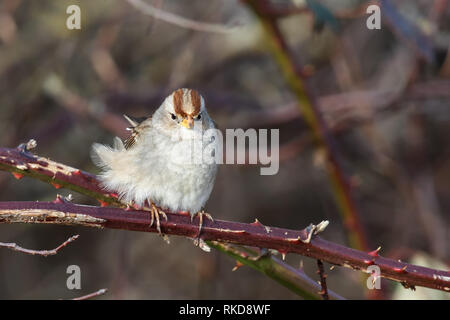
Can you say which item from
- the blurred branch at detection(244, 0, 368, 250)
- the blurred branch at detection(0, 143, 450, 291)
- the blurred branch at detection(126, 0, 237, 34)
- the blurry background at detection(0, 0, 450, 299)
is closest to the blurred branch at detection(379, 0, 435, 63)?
the blurred branch at detection(244, 0, 368, 250)

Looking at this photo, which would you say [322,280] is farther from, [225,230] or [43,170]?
[43,170]

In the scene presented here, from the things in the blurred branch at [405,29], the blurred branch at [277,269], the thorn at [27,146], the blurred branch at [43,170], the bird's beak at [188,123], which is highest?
the blurred branch at [405,29]

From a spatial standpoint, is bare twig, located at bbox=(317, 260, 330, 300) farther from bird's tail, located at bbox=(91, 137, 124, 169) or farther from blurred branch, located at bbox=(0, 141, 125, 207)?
bird's tail, located at bbox=(91, 137, 124, 169)

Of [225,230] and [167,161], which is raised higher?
[167,161]

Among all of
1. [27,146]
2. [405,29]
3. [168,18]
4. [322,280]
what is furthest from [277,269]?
[168,18]

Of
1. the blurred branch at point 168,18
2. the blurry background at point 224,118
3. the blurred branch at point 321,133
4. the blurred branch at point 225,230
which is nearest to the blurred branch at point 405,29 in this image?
the blurred branch at point 321,133

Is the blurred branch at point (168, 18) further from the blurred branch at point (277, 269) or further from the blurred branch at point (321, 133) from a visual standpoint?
the blurred branch at point (277, 269)
